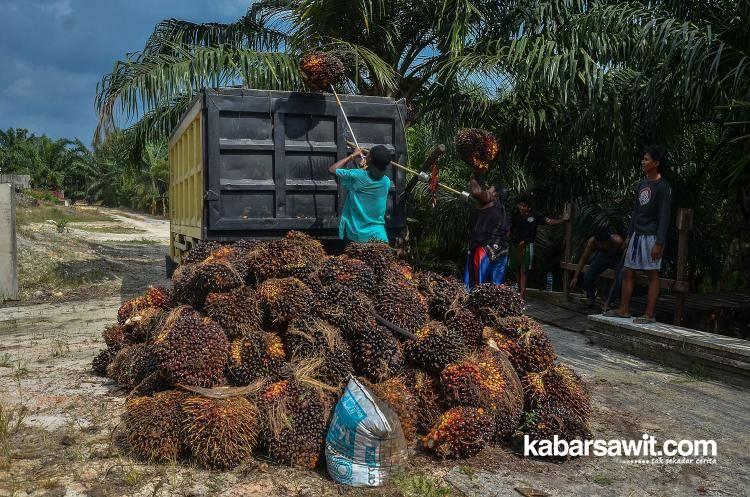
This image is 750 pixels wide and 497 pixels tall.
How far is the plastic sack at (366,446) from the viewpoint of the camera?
3264 millimetres

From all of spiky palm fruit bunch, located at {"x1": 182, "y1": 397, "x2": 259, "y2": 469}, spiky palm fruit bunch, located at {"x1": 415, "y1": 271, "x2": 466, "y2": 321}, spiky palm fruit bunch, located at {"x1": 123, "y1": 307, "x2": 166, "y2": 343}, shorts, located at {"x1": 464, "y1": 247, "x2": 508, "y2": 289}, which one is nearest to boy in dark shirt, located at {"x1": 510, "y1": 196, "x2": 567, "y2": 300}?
shorts, located at {"x1": 464, "y1": 247, "x2": 508, "y2": 289}

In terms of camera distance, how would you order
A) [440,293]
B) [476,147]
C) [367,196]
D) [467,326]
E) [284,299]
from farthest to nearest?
[476,147]
[367,196]
[440,293]
[467,326]
[284,299]

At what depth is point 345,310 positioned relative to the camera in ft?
13.3

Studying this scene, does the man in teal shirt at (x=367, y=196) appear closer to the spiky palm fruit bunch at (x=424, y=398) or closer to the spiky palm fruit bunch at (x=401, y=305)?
the spiky palm fruit bunch at (x=401, y=305)

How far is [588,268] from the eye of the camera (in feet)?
27.3

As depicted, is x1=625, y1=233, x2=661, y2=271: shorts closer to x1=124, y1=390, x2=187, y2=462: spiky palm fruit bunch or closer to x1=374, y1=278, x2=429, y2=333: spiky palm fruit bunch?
x1=374, y1=278, x2=429, y2=333: spiky palm fruit bunch

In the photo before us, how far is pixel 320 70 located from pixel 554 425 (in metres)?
4.11

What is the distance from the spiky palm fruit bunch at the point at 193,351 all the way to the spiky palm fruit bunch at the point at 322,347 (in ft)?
1.44

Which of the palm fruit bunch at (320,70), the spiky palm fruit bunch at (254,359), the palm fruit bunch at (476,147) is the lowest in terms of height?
the spiky palm fruit bunch at (254,359)

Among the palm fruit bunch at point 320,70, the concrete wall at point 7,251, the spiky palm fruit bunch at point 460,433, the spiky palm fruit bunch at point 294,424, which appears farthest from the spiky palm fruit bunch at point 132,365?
the concrete wall at point 7,251

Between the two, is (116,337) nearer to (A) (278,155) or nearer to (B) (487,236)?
(A) (278,155)

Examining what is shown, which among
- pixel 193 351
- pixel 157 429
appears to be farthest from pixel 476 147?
pixel 157 429

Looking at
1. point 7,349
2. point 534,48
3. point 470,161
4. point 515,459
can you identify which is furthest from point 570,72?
point 7,349

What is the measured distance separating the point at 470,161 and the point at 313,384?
129 inches
